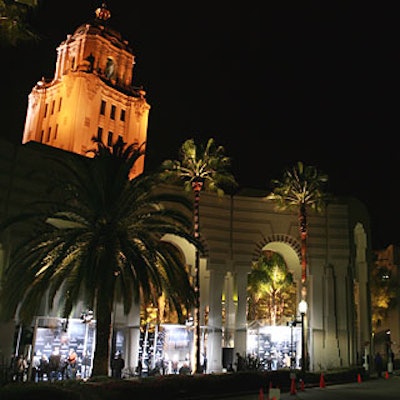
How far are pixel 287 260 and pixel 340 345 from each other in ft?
24.3

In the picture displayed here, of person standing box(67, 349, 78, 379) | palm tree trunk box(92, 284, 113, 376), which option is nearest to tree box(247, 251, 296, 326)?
person standing box(67, 349, 78, 379)

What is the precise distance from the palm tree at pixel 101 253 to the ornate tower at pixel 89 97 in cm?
4045

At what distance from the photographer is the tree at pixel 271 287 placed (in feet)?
187

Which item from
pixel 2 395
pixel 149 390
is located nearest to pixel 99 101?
pixel 149 390

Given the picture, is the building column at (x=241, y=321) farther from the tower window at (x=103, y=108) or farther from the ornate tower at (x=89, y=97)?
the tower window at (x=103, y=108)

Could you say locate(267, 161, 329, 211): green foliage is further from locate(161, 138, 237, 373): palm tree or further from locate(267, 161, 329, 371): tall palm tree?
locate(161, 138, 237, 373): palm tree

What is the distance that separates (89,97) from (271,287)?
30210 mm

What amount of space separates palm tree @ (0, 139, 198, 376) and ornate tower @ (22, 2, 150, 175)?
133 feet

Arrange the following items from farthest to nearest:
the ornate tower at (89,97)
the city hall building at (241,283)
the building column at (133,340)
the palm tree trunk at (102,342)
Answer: the ornate tower at (89,97) → the building column at (133,340) → the city hall building at (241,283) → the palm tree trunk at (102,342)

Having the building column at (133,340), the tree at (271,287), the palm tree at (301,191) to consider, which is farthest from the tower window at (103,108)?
the building column at (133,340)

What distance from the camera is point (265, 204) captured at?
40875 mm

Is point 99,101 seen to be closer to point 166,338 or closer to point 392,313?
point 166,338

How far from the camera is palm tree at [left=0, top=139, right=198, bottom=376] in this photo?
66.5 ft

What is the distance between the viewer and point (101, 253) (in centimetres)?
2088
